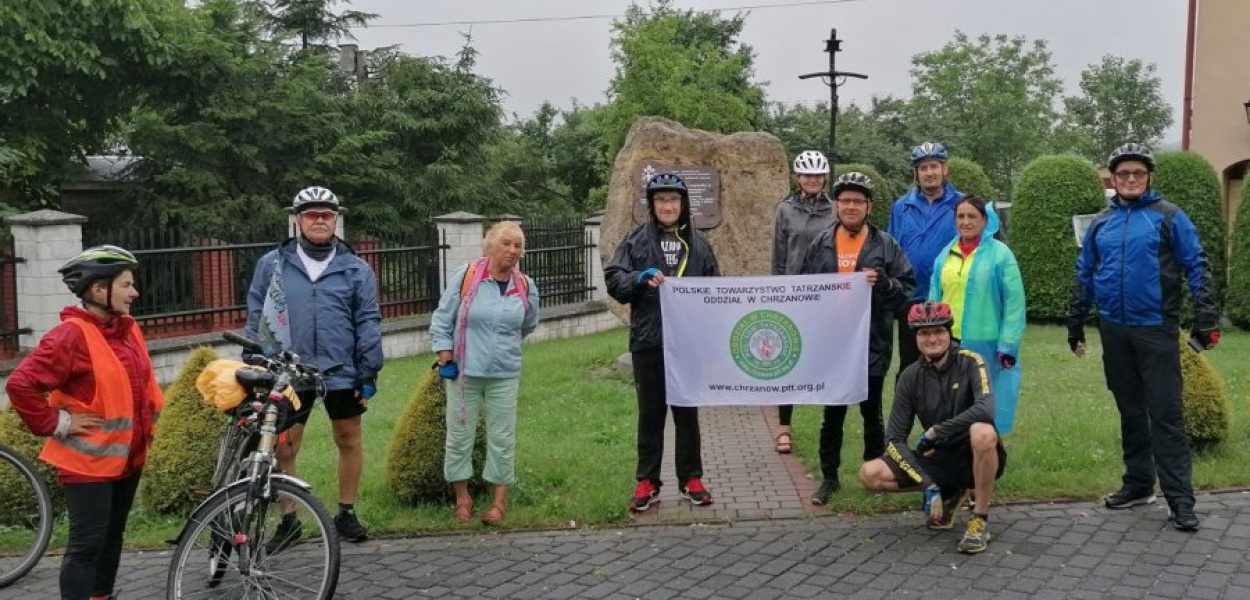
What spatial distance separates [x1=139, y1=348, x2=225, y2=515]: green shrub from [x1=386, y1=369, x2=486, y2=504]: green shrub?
3.62ft

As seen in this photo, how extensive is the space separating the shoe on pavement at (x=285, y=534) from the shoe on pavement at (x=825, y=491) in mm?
3031

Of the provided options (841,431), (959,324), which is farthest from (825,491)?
(959,324)

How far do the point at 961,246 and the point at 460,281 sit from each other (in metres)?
2.92

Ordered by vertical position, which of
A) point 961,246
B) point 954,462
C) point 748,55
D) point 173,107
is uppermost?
point 748,55

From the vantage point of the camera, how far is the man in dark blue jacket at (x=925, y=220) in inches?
260

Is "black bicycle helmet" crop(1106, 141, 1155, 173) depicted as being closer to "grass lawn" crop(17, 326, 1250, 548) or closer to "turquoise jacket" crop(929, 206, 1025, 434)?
"turquoise jacket" crop(929, 206, 1025, 434)

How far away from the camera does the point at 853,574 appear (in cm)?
515

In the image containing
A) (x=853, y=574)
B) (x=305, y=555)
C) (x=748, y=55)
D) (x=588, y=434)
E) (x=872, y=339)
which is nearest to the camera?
(x=305, y=555)

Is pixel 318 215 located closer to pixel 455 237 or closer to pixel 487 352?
pixel 487 352

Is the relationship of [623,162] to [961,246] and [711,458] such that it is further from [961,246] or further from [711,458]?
[961,246]

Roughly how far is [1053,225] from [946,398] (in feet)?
35.7

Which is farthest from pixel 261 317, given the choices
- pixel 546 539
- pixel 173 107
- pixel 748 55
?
pixel 748 55

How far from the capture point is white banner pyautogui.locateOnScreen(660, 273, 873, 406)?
635 centimetres

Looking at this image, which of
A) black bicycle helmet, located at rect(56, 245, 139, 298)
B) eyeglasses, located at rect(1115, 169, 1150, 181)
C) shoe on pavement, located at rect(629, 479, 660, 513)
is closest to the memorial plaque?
shoe on pavement, located at rect(629, 479, 660, 513)
